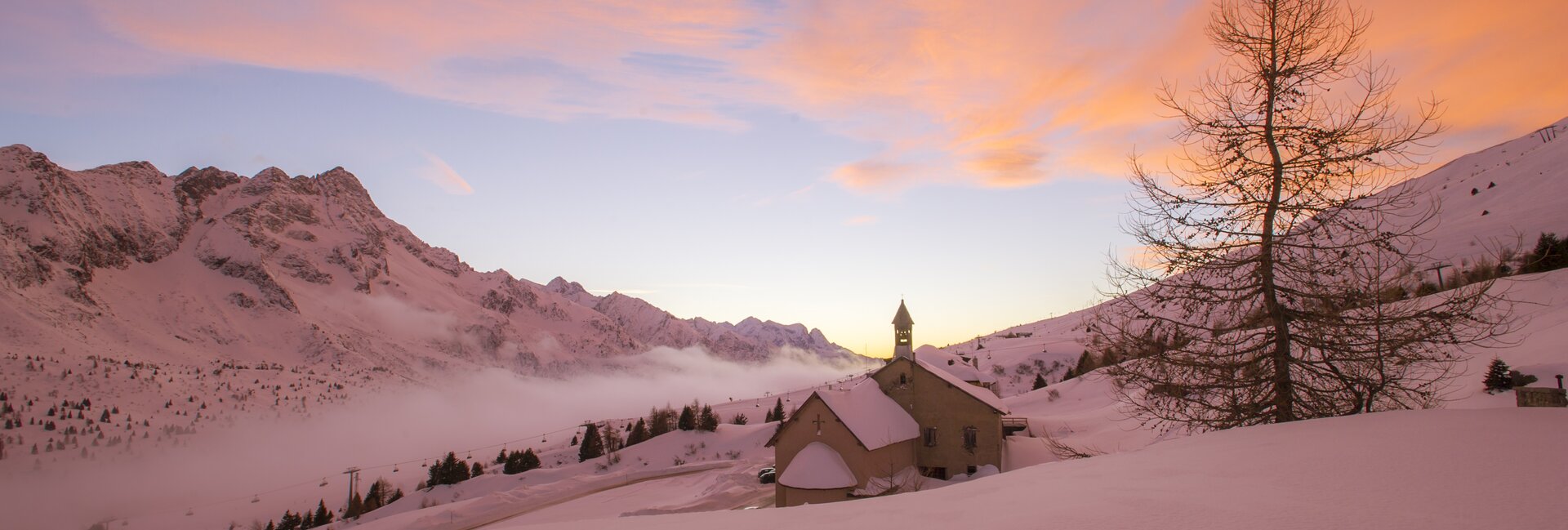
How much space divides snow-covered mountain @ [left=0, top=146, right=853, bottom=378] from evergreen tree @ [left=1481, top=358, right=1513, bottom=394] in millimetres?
132808

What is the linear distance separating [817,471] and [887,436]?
3.98 m

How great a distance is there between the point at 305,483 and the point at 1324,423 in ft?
294

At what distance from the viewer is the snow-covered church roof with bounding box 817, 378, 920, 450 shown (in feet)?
92.3

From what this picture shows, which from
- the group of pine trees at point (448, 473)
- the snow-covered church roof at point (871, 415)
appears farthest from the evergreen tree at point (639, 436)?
the snow-covered church roof at point (871, 415)

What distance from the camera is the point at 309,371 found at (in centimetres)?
12262

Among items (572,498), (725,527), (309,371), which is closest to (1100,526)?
(725,527)

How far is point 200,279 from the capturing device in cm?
14088

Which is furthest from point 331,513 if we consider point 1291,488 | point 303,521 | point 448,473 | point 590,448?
point 1291,488

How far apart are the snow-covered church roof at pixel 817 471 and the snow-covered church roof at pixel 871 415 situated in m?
1.34

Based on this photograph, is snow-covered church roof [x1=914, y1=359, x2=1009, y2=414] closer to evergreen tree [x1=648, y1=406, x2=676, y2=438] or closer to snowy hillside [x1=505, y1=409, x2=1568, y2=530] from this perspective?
snowy hillside [x1=505, y1=409, x2=1568, y2=530]

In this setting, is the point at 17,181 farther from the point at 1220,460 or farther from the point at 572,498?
the point at 1220,460

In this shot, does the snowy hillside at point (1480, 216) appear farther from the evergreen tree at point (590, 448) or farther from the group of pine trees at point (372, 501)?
the group of pine trees at point (372, 501)

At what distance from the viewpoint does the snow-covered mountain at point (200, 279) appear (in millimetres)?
106688

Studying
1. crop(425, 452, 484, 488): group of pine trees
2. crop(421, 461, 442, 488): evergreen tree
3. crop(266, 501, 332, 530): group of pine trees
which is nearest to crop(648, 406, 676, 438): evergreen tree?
crop(425, 452, 484, 488): group of pine trees
